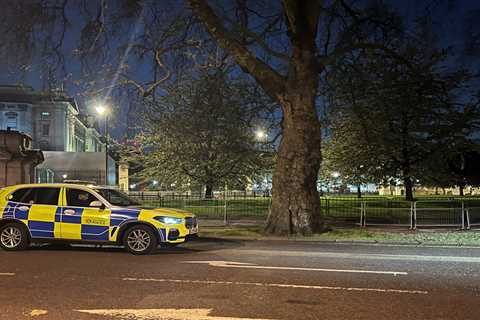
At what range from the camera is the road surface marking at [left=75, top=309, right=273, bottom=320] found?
5.39 m

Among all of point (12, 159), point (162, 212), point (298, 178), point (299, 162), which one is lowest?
point (162, 212)

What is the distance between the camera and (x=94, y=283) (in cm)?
725

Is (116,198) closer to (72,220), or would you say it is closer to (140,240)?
(72,220)

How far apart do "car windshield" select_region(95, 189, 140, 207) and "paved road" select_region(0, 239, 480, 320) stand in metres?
1.14

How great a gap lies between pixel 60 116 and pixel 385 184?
56.5 metres

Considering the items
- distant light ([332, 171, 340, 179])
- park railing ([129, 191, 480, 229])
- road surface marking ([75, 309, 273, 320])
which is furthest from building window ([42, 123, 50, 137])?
road surface marking ([75, 309, 273, 320])

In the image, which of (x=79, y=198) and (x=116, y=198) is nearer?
(x=79, y=198)

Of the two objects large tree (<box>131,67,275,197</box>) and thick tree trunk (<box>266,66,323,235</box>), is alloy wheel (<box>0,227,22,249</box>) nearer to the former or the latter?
thick tree trunk (<box>266,66,323,235</box>)

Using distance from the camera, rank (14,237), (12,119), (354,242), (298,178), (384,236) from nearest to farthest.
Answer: (14,237), (354,242), (298,178), (384,236), (12,119)

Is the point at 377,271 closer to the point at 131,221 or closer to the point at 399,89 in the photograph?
the point at 131,221

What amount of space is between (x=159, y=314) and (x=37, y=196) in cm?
679

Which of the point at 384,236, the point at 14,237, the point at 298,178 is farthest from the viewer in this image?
the point at 384,236

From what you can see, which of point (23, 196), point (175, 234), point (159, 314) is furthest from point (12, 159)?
point (159, 314)

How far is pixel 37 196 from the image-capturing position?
11.1 meters
